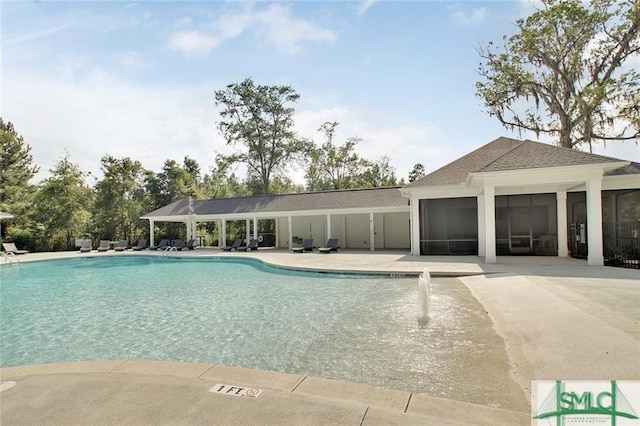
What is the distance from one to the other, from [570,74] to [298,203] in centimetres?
1710

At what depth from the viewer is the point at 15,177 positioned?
28484 millimetres

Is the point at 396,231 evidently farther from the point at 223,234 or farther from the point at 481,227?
the point at 223,234

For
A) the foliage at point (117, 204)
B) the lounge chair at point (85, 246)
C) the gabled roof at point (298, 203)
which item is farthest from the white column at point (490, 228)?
the foliage at point (117, 204)

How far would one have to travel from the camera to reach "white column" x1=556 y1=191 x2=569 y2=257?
13.3m

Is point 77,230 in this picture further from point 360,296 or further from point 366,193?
point 360,296

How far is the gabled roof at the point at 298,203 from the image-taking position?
1941cm

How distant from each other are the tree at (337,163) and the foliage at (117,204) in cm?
1696

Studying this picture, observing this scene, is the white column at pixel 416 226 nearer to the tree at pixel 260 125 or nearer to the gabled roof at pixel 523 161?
the gabled roof at pixel 523 161

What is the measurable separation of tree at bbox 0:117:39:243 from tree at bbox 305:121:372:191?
964 inches

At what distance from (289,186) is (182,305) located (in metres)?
33.3

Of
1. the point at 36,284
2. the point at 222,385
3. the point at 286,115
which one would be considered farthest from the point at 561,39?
the point at 36,284

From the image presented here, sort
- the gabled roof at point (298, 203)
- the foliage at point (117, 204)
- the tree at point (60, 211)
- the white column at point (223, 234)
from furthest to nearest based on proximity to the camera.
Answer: the foliage at point (117, 204)
the tree at point (60, 211)
the white column at point (223, 234)
the gabled roof at point (298, 203)

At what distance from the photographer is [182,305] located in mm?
7977

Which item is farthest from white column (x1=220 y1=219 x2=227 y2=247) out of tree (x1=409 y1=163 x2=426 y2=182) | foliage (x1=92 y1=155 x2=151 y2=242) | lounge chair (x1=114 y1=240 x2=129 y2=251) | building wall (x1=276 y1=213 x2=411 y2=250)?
tree (x1=409 y1=163 x2=426 y2=182)
